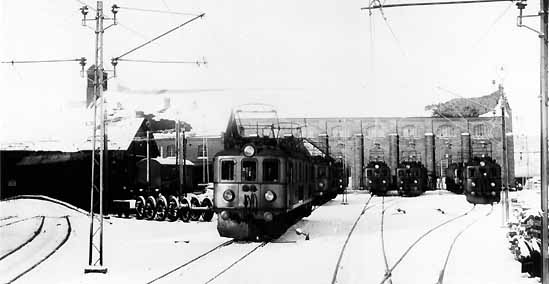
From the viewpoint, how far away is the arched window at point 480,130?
27.0 ft

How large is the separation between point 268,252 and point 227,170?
1619 mm

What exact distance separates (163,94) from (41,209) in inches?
101

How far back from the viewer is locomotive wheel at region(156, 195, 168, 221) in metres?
12.4

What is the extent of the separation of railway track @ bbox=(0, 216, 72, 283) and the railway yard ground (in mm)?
13

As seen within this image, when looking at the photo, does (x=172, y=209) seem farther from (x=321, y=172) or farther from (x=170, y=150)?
(x=321, y=172)

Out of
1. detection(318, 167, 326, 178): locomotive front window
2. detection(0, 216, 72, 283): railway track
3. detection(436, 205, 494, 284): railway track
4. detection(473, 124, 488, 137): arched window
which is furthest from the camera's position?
detection(318, 167, 326, 178): locomotive front window

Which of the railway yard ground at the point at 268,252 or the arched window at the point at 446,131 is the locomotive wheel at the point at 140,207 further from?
the arched window at the point at 446,131

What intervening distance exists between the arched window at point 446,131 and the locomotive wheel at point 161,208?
654cm

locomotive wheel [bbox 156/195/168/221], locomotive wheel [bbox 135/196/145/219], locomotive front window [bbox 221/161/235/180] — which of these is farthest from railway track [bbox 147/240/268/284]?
locomotive wheel [bbox 135/196/145/219]

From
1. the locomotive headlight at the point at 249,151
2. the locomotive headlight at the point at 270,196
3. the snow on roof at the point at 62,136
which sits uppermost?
the snow on roof at the point at 62,136

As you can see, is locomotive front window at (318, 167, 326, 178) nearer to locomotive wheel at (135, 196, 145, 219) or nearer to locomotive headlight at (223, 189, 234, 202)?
locomotive wheel at (135, 196, 145, 219)

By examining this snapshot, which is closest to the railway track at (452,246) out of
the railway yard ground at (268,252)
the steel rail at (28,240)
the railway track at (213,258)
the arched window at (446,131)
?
the railway yard ground at (268,252)

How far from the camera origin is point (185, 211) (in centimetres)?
1222

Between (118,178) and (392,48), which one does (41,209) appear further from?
(392,48)
